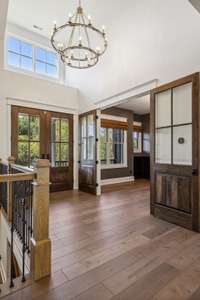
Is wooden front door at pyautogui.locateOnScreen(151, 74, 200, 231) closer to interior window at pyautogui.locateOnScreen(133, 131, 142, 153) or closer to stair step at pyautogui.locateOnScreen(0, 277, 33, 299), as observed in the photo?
stair step at pyautogui.locateOnScreen(0, 277, 33, 299)

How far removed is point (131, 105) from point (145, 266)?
17.7 ft

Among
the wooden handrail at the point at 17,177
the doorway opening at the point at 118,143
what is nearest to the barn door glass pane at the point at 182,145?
the wooden handrail at the point at 17,177

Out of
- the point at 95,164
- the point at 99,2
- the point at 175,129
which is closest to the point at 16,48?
the point at 99,2

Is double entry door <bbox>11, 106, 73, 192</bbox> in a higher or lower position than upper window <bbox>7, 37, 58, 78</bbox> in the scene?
lower

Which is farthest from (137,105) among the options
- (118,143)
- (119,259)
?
(119,259)

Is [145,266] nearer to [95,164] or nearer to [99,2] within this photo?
[95,164]

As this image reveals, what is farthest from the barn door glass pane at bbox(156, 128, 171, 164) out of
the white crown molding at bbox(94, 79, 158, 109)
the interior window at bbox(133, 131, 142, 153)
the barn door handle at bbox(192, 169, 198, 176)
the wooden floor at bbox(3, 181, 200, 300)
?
the interior window at bbox(133, 131, 142, 153)

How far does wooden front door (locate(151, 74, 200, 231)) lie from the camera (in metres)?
2.49

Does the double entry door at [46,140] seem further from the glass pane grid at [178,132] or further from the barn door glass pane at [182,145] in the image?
the barn door glass pane at [182,145]

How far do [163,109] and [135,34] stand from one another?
5.31ft

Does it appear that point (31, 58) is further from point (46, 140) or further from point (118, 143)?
point (118, 143)

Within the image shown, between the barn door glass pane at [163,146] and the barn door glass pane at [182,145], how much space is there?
110 mm

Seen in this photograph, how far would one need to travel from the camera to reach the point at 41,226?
1.64m

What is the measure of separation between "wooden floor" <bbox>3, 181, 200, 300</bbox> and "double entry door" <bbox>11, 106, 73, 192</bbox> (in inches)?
76.5
